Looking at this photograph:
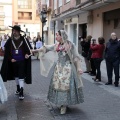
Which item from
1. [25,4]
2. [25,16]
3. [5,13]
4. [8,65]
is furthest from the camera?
[25,16]

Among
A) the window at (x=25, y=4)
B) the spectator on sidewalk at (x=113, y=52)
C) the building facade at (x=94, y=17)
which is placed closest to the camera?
the spectator on sidewalk at (x=113, y=52)

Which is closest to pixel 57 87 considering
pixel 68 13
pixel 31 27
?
pixel 68 13

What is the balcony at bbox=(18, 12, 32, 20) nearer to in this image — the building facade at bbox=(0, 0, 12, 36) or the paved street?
the building facade at bbox=(0, 0, 12, 36)

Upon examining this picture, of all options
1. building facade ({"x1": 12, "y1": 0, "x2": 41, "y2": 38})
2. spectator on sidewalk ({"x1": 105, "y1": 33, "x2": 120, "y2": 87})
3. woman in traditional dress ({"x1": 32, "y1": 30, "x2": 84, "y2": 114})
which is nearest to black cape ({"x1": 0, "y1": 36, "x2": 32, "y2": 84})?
woman in traditional dress ({"x1": 32, "y1": 30, "x2": 84, "y2": 114})

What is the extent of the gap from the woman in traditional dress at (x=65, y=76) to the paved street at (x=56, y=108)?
0.31m

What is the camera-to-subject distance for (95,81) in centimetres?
1023

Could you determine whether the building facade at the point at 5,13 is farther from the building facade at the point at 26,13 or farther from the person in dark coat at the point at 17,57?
the person in dark coat at the point at 17,57

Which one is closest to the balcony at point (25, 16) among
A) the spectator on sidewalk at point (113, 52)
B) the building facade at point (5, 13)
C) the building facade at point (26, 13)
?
Answer: the building facade at point (26, 13)

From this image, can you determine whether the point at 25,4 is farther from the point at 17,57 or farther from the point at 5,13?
the point at 17,57

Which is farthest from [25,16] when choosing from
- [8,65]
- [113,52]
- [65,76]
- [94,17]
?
[65,76]

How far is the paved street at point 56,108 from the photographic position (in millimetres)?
5816

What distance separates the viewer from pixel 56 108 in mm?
6375

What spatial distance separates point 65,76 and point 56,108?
2.84 ft

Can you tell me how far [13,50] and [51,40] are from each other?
2595 cm
